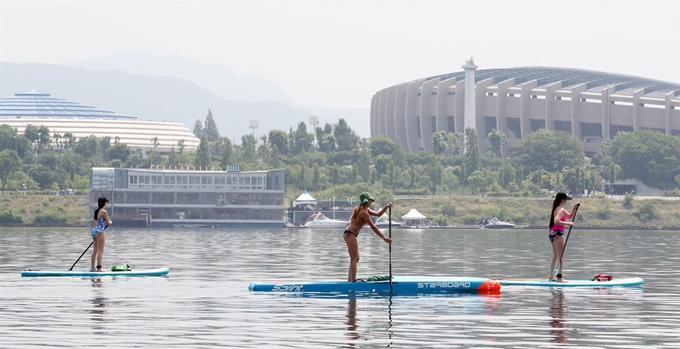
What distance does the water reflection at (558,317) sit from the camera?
92.6 ft

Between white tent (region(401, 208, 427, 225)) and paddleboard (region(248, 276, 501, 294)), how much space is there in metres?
154

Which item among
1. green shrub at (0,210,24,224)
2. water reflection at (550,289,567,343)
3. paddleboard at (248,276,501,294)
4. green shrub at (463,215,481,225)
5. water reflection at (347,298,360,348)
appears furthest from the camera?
green shrub at (463,215,481,225)

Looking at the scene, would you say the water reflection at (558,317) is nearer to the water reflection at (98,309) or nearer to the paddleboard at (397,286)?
the paddleboard at (397,286)

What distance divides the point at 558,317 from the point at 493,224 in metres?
160

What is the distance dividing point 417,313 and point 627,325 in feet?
16.4

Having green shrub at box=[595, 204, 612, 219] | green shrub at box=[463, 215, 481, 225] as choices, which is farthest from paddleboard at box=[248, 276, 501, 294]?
green shrub at box=[595, 204, 612, 219]

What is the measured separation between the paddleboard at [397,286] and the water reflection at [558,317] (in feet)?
6.09

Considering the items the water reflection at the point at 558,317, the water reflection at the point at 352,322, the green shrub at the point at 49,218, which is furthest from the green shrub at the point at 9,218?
the water reflection at the point at 352,322

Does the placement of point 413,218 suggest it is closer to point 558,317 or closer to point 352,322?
point 558,317

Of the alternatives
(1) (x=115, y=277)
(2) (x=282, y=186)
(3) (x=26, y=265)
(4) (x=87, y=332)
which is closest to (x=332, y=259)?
(3) (x=26, y=265)

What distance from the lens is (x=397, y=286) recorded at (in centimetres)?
3744

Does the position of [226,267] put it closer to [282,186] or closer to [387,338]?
[387,338]

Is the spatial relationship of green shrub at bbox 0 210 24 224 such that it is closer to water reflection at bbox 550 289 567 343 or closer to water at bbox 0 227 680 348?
water at bbox 0 227 680 348

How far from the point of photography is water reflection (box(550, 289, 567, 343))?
2822 cm
